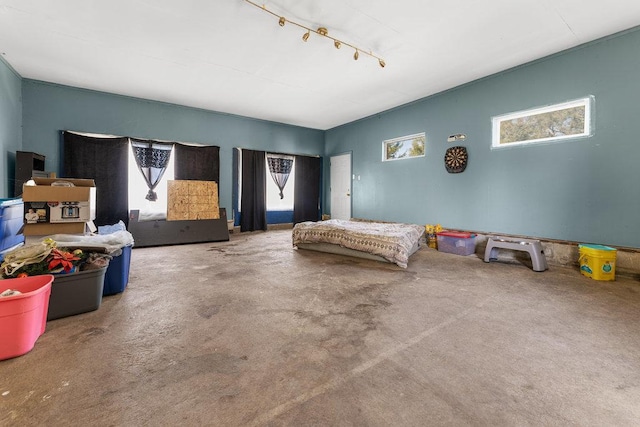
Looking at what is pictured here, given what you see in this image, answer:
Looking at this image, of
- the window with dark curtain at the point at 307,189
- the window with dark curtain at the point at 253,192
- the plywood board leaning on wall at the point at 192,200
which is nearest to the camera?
the plywood board leaning on wall at the point at 192,200

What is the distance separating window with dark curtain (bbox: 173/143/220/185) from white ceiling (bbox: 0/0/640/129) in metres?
1.25

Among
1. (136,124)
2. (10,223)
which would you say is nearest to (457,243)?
(10,223)

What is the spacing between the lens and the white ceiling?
9.32 ft

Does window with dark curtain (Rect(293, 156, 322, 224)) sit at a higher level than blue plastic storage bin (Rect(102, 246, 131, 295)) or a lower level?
higher

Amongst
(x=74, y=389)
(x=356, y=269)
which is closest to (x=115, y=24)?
(x=74, y=389)

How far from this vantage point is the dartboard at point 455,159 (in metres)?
4.75

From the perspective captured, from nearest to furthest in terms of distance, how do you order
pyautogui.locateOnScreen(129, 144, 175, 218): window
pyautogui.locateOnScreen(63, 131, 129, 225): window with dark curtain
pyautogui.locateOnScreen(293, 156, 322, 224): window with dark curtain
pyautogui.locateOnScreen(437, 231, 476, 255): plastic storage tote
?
pyautogui.locateOnScreen(437, 231, 476, 255): plastic storage tote
pyautogui.locateOnScreen(63, 131, 129, 225): window with dark curtain
pyautogui.locateOnScreen(129, 144, 175, 218): window
pyautogui.locateOnScreen(293, 156, 322, 224): window with dark curtain

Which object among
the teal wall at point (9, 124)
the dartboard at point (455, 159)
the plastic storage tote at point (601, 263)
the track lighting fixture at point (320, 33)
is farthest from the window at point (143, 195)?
the plastic storage tote at point (601, 263)

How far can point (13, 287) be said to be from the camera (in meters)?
1.74

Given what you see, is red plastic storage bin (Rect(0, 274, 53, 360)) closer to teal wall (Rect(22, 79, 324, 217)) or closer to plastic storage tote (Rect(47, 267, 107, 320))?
plastic storage tote (Rect(47, 267, 107, 320))

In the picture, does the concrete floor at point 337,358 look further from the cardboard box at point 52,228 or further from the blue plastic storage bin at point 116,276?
the cardboard box at point 52,228

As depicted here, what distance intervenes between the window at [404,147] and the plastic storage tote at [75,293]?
5.57m

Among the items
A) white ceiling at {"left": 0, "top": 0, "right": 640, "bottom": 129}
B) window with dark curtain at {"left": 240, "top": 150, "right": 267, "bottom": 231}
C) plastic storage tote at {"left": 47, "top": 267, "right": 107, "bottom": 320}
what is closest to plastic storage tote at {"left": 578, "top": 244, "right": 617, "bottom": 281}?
white ceiling at {"left": 0, "top": 0, "right": 640, "bottom": 129}

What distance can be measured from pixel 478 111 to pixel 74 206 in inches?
237
